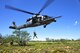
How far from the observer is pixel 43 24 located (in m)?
26.0

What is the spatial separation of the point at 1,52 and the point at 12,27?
21.2 meters

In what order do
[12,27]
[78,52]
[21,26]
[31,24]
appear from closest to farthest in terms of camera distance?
[78,52] < [31,24] < [21,26] < [12,27]

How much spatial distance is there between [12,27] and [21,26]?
5.69 m

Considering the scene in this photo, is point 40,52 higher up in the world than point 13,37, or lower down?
lower down

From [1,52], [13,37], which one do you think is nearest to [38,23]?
[1,52]

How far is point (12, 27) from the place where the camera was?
34062 mm

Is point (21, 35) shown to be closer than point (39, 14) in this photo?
No

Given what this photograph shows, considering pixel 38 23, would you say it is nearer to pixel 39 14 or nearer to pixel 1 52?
pixel 39 14

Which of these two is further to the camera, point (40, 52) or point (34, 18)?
point (34, 18)

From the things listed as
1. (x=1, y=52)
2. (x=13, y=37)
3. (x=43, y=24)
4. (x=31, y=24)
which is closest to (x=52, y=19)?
(x=43, y=24)

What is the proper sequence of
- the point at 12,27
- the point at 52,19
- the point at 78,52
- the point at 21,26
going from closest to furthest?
the point at 78,52 → the point at 52,19 → the point at 21,26 → the point at 12,27

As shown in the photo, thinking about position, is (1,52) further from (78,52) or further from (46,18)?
(46,18)

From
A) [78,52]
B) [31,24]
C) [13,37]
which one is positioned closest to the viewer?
[78,52]

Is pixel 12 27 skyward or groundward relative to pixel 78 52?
skyward
